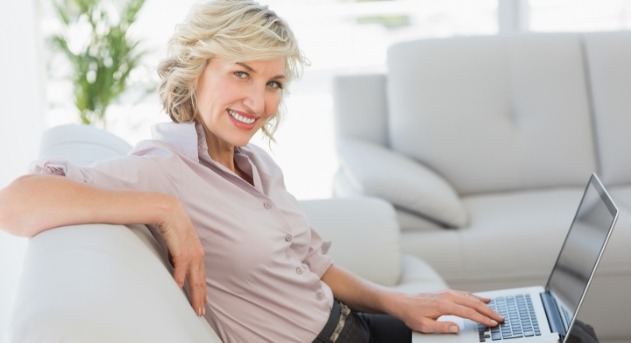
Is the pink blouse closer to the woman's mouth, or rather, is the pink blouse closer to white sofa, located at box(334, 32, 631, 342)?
the woman's mouth

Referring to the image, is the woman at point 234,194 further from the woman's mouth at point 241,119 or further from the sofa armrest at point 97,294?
the sofa armrest at point 97,294

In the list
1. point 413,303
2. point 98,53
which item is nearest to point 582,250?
point 413,303

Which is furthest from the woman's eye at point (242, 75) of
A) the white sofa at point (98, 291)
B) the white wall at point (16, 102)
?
the white wall at point (16, 102)

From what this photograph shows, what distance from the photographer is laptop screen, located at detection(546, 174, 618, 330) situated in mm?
1826

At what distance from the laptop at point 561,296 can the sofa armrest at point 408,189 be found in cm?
106

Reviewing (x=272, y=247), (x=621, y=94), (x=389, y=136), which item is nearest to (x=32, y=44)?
(x=389, y=136)

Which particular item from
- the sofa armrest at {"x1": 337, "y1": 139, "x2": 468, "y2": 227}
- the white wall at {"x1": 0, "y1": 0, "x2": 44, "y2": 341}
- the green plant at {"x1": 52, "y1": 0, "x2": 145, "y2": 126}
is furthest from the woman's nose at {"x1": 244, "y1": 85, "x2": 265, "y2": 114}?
the green plant at {"x1": 52, "y1": 0, "x2": 145, "y2": 126}

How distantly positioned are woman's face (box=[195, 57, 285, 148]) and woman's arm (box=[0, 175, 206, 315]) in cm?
30

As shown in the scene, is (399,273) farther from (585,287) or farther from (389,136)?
(389,136)

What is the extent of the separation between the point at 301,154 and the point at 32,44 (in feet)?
6.84

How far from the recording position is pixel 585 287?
1.79 m

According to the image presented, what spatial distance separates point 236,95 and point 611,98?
227 cm

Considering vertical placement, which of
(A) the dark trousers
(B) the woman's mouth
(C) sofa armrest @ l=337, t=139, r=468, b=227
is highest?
(B) the woman's mouth

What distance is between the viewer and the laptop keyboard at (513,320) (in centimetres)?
177
